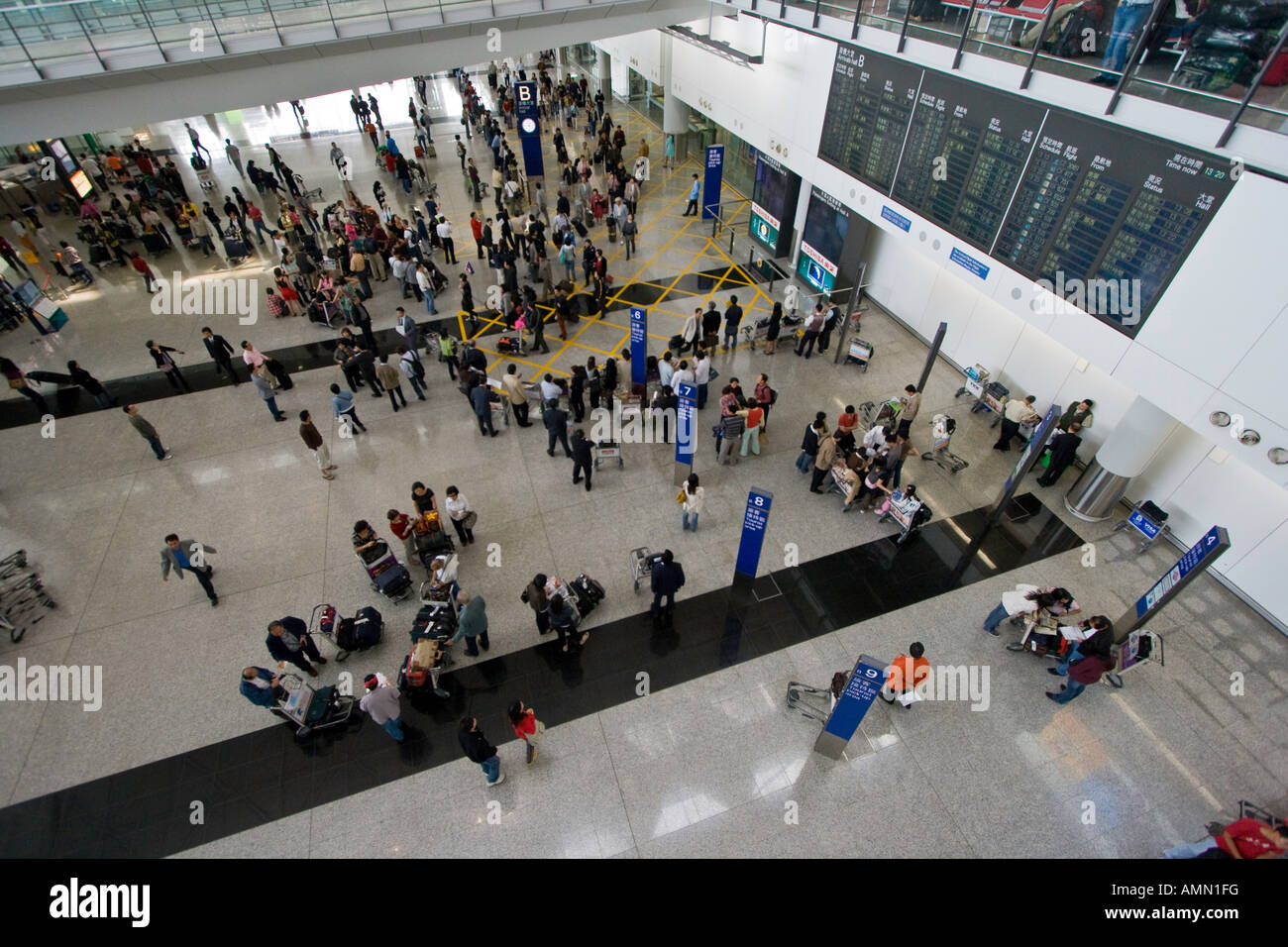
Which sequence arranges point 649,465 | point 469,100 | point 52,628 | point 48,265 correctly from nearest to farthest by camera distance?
point 52,628 < point 649,465 < point 48,265 < point 469,100

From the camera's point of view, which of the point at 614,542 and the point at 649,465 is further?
the point at 649,465

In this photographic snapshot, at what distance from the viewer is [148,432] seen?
10.2 m

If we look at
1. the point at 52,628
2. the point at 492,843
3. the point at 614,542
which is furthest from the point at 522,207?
the point at 492,843

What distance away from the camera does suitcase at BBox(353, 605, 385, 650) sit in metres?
7.72

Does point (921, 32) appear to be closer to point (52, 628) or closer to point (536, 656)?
point (536, 656)

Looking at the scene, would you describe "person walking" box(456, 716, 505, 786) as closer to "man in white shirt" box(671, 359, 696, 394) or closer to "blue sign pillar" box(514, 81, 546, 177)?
"man in white shirt" box(671, 359, 696, 394)

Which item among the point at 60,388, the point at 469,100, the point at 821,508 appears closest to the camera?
the point at 821,508

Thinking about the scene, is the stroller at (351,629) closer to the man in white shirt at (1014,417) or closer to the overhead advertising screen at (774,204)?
the man in white shirt at (1014,417)

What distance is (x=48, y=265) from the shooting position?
16484 millimetres

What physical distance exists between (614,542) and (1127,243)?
26.4 ft

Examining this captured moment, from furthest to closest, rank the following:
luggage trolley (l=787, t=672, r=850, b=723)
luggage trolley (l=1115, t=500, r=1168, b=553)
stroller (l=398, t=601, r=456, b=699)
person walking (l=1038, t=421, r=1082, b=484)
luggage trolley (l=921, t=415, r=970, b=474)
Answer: luggage trolley (l=921, t=415, r=970, b=474)
person walking (l=1038, t=421, r=1082, b=484)
luggage trolley (l=1115, t=500, r=1168, b=553)
luggage trolley (l=787, t=672, r=850, b=723)
stroller (l=398, t=601, r=456, b=699)

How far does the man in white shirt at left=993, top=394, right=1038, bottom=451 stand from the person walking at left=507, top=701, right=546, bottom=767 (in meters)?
9.52

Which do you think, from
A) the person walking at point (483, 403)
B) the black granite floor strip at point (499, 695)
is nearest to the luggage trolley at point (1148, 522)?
the black granite floor strip at point (499, 695)

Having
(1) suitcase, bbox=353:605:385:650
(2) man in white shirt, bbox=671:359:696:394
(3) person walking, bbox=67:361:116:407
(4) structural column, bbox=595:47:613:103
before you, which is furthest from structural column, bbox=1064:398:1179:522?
(4) structural column, bbox=595:47:613:103
